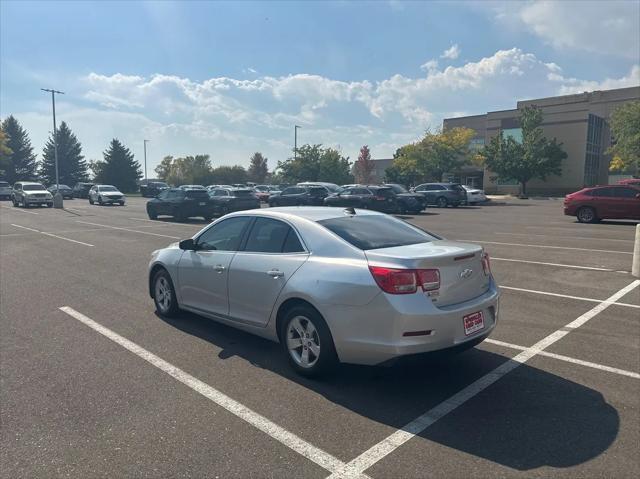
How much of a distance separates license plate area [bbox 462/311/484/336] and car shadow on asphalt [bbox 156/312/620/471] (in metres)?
0.30

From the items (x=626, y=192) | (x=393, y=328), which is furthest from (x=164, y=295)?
(x=626, y=192)

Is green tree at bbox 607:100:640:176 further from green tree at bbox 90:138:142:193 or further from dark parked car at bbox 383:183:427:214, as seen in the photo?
green tree at bbox 90:138:142:193

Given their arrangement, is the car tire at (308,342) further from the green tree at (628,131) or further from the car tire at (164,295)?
the green tree at (628,131)

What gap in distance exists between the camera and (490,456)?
314 cm

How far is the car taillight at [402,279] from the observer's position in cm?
380

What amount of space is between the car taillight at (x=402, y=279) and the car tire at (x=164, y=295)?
3186 mm

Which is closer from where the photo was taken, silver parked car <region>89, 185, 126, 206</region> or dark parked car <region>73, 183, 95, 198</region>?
silver parked car <region>89, 185, 126, 206</region>

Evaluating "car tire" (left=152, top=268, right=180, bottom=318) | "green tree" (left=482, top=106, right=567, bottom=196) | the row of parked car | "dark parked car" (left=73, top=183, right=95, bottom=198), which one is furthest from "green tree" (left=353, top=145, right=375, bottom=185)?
"car tire" (left=152, top=268, right=180, bottom=318)

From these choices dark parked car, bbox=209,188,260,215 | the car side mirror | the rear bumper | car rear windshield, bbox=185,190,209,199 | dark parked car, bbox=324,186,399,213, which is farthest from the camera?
dark parked car, bbox=324,186,399,213

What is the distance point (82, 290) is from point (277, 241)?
15.6ft

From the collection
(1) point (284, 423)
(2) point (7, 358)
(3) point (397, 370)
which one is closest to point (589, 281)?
(3) point (397, 370)

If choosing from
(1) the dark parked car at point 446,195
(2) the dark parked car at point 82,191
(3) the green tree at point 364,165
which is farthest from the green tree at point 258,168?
(1) the dark parked car at point 446,195

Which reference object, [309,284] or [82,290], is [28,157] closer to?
[82,290]

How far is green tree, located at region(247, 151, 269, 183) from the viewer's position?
4375 inches
